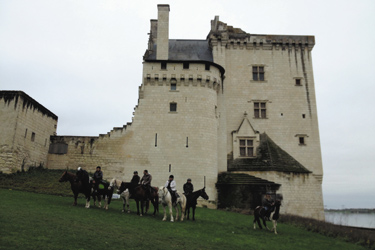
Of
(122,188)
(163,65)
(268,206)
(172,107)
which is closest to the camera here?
(268,206)

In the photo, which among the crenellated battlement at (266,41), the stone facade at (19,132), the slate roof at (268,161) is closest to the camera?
the stone facade at (19,132)

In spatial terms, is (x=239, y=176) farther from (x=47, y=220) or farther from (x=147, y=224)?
(x=47, y=220)

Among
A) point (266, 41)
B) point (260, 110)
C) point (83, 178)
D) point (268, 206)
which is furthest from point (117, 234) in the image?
point (266, 41)

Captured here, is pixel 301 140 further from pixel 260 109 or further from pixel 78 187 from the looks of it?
pixel 78 187

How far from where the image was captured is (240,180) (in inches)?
1061

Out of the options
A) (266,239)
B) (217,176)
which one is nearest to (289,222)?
(266,239)

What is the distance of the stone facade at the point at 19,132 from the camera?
23.8m

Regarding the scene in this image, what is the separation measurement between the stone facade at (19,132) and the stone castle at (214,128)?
3.2 inches

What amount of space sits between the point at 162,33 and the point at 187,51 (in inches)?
135

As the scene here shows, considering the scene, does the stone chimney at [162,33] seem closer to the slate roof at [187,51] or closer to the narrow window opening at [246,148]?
the slate roof at [187,51]

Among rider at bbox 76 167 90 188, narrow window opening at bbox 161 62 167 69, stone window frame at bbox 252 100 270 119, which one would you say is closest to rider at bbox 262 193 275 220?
rider at bbox 76 167 90 188

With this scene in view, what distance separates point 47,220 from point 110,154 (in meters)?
17.0

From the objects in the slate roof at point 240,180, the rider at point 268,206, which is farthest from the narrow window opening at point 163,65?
the rider at point 268,206

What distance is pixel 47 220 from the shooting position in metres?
11.0
